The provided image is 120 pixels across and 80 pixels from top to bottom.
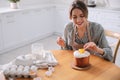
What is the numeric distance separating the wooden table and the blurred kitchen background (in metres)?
1.86

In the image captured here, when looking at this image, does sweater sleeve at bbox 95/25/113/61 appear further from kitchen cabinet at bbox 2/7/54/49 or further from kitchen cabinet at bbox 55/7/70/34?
kitchen cabinet at bbox 55/7/70/34

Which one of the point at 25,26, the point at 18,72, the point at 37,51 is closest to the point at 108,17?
the point at 25,26

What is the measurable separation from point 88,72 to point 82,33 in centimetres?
47

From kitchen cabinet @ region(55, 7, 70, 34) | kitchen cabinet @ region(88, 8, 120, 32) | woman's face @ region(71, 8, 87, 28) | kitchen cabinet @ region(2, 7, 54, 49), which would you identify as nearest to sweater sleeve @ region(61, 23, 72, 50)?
woman's face @ region(71, 8, 87, 28)

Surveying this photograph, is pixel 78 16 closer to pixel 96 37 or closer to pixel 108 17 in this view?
pixel 96 37

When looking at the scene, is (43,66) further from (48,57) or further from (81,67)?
(81,67)

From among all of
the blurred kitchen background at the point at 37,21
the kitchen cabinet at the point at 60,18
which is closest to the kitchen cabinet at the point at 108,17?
the blurred kitchen background at the point at 37,21

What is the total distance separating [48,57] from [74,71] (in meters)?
0.26

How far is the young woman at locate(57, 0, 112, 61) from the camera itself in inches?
58.8

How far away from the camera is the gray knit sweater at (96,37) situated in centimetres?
147

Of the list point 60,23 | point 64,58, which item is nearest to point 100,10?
point 60,23

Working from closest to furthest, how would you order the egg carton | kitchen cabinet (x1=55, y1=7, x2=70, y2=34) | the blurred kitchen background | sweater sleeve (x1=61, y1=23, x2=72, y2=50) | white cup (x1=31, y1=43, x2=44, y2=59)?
the egg carton < white cup (x1=31, y1=43, x2=44, y2=59) < sweater sleeve (x1=61, y1=23, x2=72, y2=50) < the blurred kitchen background < kitchen cabinet (x1=55, y1=7, x2=70, y2=34)

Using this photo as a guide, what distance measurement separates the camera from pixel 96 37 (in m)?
1.62

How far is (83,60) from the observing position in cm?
129
